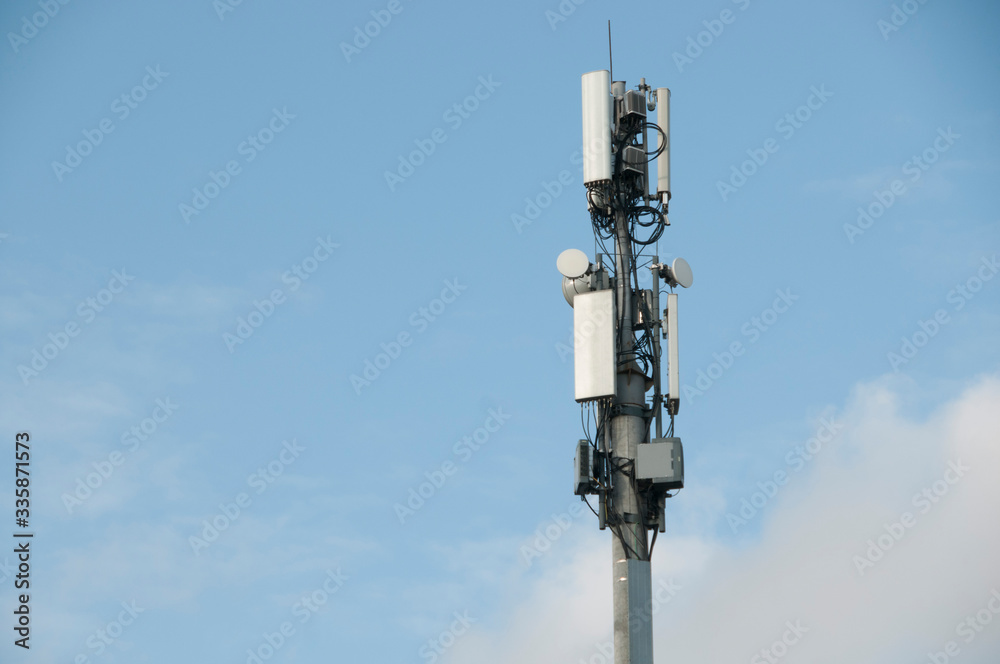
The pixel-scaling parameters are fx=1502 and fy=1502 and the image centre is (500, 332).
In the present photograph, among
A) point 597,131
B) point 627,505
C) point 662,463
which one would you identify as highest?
point 597,131

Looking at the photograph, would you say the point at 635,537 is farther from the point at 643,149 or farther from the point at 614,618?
the point at 643,149

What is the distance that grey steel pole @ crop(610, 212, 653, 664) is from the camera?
4088cm

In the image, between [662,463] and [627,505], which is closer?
[662,463]

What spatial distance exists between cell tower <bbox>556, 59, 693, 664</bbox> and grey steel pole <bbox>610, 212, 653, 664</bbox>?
0.03 meters

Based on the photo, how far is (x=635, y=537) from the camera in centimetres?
4225

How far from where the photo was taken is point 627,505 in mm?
42375

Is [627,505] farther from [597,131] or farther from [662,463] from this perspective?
[597,131]

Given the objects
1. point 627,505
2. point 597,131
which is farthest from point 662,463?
point 597,131

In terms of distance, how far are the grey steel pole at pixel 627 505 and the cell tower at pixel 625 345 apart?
1.1 inches

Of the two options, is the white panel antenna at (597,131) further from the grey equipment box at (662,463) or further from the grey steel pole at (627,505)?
the grey equipment box at (662,463)

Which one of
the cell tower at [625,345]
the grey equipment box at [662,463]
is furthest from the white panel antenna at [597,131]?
the grey equipment box at [662,463]

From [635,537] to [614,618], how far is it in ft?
7.85

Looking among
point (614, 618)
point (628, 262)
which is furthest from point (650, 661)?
point (628, 262)

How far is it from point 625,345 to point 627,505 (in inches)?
188
